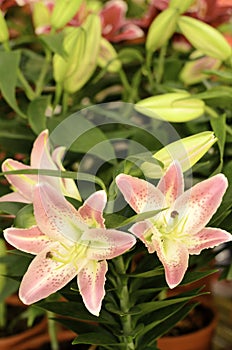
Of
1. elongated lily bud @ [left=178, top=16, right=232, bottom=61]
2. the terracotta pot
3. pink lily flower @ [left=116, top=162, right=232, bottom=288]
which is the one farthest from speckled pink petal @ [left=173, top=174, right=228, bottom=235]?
the terracotta pot

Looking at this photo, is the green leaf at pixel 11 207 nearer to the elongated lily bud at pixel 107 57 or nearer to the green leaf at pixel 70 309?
the green leaf at pixel 70 309

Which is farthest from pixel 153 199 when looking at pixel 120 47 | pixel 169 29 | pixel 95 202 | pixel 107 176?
pixel 120 47

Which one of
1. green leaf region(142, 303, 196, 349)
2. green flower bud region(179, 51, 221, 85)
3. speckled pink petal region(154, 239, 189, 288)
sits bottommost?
green leaf region(142, 303, 196, 349)

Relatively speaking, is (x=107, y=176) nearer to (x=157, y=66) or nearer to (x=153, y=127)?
(x=153, y=127)

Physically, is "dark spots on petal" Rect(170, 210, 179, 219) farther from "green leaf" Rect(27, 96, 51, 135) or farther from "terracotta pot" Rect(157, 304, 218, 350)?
"terracotta pot" Rect(157, 304, 218, 350)

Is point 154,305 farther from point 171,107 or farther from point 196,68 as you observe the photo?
point 196,68

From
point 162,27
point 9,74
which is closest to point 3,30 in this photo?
point 9,74

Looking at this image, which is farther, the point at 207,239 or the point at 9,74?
the point at 9,74

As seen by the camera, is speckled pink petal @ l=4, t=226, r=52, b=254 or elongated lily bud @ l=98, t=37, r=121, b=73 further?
elongated lily bud @ l=98, t=37, r=121, b=73
